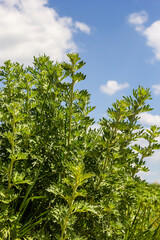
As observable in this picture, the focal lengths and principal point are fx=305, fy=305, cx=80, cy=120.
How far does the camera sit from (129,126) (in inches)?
129

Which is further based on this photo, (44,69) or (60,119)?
(44,69)

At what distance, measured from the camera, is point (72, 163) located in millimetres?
3105

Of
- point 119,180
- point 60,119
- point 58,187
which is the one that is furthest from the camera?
point 60,119

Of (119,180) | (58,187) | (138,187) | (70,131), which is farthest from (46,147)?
(138,187)

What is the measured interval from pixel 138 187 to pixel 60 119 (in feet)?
3.59

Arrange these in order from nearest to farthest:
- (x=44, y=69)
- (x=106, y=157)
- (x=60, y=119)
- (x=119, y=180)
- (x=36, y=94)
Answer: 1. (x=106, y=157)
2. (x=119, y=180)
3. (x=60, y=119)
4. (x=36, y=94)
5. (x=44, y=69)

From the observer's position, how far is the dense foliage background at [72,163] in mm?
2867

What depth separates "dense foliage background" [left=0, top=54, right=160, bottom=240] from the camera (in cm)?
287

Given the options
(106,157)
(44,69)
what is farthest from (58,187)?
(44,69)

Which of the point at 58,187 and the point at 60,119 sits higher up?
the point at 60,119

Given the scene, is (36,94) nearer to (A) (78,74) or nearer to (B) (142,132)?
(A) (78,74)

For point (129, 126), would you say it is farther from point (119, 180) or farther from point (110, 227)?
point (110, 227)

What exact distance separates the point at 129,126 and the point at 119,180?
0.59 m

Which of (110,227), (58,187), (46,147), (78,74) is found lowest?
(110,227)
